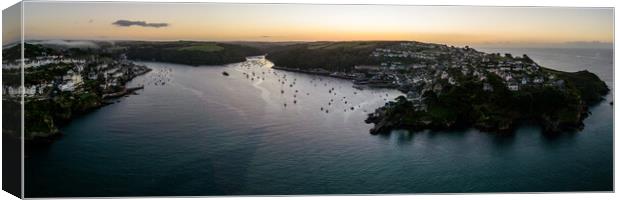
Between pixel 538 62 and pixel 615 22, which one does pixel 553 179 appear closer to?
pixel 538 62

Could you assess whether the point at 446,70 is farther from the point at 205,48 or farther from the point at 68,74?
the point at 68,74

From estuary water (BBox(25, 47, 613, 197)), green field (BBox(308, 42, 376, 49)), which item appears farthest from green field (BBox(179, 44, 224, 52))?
green field (BBox(308, 42, 376, 49))

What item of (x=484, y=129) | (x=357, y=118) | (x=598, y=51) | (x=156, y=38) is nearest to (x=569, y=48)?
(x=598, y=51)

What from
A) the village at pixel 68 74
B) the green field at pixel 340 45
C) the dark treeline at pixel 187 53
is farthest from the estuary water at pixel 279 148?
the green field at pixel 340 45

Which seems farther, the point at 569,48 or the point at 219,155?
the point at 569,48

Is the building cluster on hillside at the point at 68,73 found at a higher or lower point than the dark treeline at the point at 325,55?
lower

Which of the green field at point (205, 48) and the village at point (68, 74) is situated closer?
the village at point (68, 74)

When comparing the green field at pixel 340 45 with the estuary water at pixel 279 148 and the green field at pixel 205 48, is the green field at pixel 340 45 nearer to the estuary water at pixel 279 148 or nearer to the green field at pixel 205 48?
the estuary water at pixel 279 148

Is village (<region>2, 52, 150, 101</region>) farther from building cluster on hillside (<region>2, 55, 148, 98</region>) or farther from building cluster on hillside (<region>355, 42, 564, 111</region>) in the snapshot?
building cluster on hillside (<region>355, 42, 564, 111</region>)
